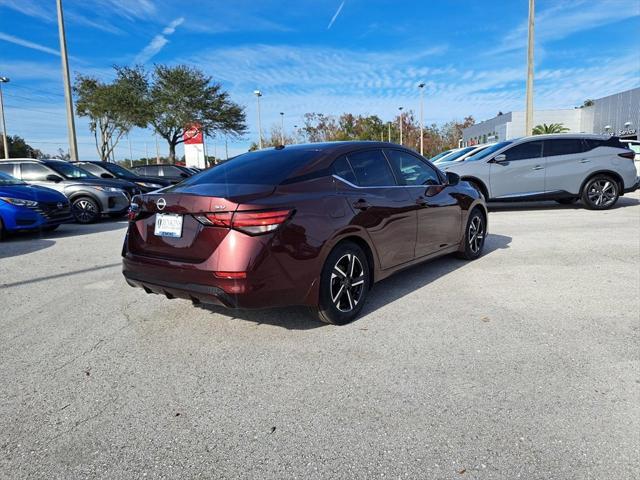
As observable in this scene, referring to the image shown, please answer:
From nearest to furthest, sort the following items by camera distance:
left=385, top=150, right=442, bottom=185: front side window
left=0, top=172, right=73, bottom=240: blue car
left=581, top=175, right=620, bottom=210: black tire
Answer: left=385, top=150, right=442, bottom=185: front side window, left=0, top=172, right=73, bottom=240: blue car, left=581, top=175, right=620, bottom=210: black tire

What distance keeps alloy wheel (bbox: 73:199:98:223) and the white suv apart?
28.1 feet

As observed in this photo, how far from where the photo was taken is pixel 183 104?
3341 centimetres

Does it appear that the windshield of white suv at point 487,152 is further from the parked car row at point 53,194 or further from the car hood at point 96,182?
the car hood at point 96,182

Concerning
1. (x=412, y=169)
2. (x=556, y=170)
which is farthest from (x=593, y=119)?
(x=412, y=169)

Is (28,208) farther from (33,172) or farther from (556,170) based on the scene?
(556,170)

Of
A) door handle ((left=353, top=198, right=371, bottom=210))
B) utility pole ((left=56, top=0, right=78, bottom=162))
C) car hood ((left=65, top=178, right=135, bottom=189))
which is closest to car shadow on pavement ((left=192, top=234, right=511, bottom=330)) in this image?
door handle ((left=353, top=198, right=371, bottom=210))

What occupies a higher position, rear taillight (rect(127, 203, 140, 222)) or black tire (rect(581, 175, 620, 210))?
rear taillight (rect(127, 203, 140, 222))

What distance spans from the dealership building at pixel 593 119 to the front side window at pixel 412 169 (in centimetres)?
3412

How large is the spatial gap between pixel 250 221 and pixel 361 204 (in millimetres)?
1159

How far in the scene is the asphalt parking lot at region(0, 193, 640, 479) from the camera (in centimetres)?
218

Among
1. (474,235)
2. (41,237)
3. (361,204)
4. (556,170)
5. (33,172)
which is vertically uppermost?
(33,172)

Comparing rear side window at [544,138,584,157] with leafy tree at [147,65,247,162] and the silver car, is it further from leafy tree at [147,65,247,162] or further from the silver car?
leafy tree at [147,65,247,162]

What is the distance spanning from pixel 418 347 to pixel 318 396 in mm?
981

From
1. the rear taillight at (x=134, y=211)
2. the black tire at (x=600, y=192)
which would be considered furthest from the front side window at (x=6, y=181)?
the black tire at (x=600, y=192)
